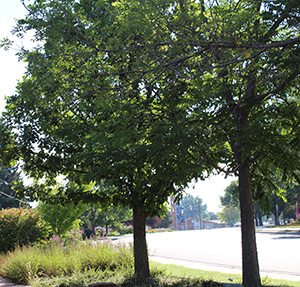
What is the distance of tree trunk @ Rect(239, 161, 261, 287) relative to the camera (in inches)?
321

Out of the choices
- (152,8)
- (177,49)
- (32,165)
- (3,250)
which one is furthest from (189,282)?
(3,250)

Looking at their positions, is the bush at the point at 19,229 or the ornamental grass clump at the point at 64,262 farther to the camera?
the bush at the point at 19,229

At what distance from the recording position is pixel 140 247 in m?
10.3

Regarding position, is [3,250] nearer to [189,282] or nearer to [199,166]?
[189,282]

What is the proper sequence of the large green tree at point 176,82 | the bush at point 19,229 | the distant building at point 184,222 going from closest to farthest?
the large green tree at point 176,82 < the bush at point 19,229 < the distant building at point 184,222

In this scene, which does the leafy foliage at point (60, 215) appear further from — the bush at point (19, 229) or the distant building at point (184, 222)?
the distant building at point (184, 222)

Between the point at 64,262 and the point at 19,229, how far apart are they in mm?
6279

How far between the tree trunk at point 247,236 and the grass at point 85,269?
1523mm

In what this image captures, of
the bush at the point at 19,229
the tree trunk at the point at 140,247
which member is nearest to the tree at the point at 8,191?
the bush at the point at 19,229

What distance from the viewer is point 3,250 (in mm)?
16812

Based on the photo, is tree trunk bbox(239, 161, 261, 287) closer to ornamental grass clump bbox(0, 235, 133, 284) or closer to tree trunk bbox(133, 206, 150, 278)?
tree trunk bbox(133, 206, 150, 278)

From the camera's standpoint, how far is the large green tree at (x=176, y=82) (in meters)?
6.14

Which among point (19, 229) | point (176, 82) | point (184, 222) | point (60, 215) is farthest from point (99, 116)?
point (184, 222)

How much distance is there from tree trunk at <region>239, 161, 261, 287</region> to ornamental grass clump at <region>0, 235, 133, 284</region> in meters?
4.41
